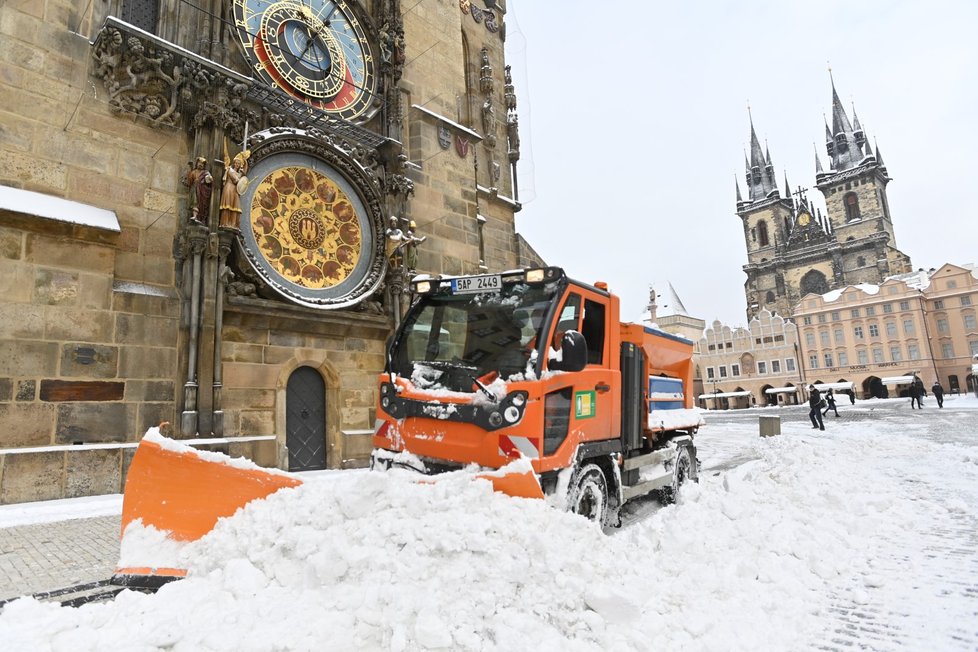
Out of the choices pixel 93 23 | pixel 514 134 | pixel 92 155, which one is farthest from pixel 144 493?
pixel 514 134

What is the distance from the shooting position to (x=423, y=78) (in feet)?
45.1

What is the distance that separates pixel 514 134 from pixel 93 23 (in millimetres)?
11781

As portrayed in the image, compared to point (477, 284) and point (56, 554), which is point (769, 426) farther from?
point (56, 554)

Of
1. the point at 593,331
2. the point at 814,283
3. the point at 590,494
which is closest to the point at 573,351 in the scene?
the point at 593,331

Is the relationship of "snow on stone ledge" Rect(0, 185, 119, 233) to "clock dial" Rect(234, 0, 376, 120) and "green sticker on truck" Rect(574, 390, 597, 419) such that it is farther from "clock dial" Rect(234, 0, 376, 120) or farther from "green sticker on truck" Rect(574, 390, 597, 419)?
"green sticker on truck" Rect(574, 390, 597, 419)

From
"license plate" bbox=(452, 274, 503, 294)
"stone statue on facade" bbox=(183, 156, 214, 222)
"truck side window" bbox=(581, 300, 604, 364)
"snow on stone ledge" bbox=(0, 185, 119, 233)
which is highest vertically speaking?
"stone statue on facade" bbox=(183, 156, 214, 222)

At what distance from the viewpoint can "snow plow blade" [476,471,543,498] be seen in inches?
144

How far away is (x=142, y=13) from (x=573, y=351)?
9597 mm

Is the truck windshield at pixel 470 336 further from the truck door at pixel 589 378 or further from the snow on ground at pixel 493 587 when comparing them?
the snow on ground at pixel 493 587

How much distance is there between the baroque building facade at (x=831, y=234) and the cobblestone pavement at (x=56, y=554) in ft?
300

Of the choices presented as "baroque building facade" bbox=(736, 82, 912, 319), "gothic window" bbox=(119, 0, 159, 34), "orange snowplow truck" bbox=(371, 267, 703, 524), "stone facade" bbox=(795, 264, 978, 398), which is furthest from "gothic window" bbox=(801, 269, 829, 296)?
"gothic window" bbox=(119, 0, 159, 34)

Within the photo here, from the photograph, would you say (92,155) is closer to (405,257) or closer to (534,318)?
(405,257)

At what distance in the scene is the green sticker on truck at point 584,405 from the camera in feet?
15.3

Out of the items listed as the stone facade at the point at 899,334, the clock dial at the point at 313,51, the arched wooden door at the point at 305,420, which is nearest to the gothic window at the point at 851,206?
the stone facade at the point at 899,334
